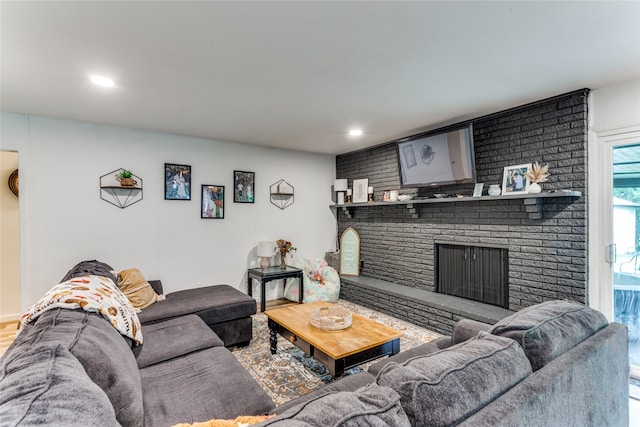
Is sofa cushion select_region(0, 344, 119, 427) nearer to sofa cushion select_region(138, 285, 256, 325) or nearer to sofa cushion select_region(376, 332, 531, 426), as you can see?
sofa cushion select_region(376, 332, 531, 426)

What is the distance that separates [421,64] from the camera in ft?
7.20

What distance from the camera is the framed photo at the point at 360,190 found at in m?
5.02

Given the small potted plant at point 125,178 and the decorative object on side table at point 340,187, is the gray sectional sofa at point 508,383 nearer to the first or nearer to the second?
the small potted plant at point 125,178

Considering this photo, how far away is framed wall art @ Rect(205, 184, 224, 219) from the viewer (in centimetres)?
426

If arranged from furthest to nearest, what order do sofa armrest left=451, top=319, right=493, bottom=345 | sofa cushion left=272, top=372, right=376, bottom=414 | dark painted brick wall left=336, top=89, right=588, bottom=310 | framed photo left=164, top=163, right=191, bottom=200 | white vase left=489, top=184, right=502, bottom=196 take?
framed photo left=164, top=163, right=191, bottom=200 → white vase left=489, top=184, right=502, bottom=196 → dark painted brick wall left=336, top=89, right=588, bottom=310 → sofa armrest left=451, top=319, right=493, bottom=345 → sofa cushion left=272, top=372, right=376, bottom=414

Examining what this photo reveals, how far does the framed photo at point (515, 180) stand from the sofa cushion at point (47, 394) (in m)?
3.43

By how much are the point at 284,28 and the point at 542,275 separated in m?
3.09

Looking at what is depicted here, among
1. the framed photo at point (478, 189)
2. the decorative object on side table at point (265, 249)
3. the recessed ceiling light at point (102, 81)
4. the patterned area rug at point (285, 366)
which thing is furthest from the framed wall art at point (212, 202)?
the framed photo at point (478, 189)

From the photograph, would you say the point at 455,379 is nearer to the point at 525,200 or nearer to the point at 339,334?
the point at 339,334

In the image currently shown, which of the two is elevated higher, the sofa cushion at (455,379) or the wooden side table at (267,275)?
the sofa cushion at (455,379)

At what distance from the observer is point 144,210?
3.85 m

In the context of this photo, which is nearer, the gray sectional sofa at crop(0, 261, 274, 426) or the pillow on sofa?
the gray sectional sofa at crop(0, 261, 274, 426)

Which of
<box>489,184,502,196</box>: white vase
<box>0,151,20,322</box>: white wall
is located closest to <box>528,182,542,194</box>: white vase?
<box>489,184,502,196</box>: white vase

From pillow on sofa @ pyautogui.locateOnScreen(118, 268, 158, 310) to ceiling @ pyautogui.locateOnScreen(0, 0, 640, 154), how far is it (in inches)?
66.0
